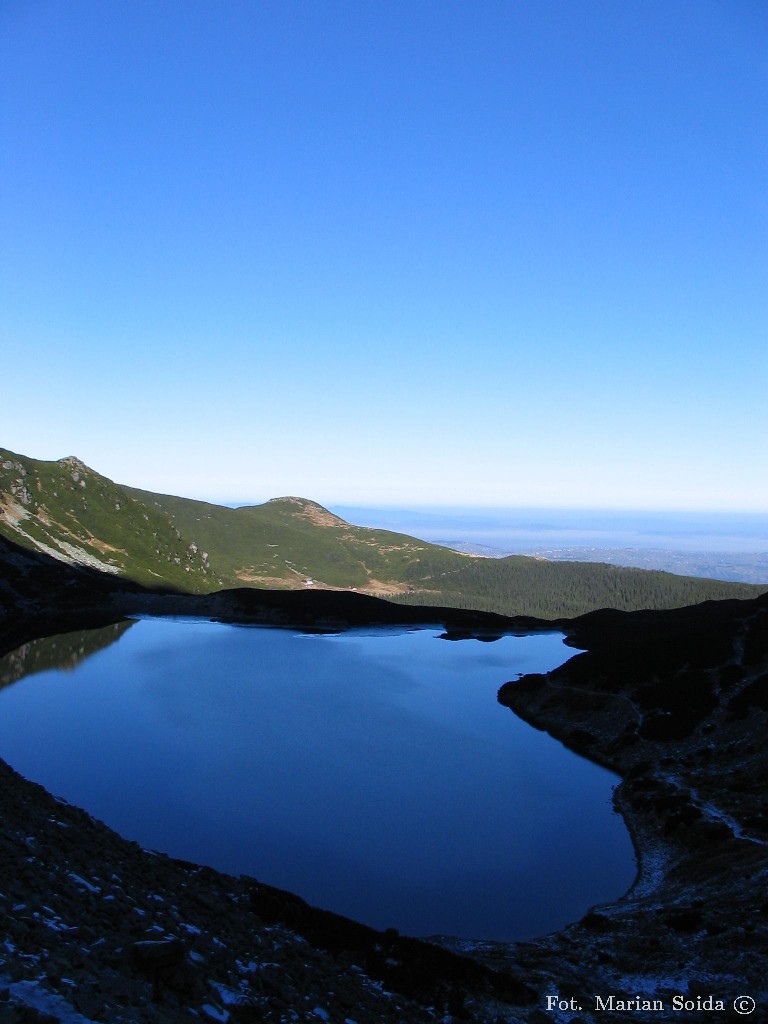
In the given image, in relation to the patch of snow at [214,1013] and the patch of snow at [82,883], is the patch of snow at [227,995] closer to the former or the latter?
the patch of snow at [214,1013]

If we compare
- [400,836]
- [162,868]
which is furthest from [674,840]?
[162,868]

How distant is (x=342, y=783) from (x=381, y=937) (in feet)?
95.5

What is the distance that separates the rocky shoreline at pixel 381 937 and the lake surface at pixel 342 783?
486 cm

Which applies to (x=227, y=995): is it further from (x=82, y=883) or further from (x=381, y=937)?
(x=381, y=937)

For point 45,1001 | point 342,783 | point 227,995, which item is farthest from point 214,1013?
point 342,783

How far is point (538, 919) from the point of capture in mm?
41312

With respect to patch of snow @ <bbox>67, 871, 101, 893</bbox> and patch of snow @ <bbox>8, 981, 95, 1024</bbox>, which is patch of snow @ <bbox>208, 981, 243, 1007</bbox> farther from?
patch of snow @ <bbox>67, 871, 101, 893</bbox>

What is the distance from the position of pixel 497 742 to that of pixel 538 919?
3920cm

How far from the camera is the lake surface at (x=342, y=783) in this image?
43938 mm

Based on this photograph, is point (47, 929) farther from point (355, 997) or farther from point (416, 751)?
point (416, 751)

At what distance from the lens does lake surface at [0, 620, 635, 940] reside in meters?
43.9

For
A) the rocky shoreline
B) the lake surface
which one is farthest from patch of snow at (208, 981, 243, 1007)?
the lake surface

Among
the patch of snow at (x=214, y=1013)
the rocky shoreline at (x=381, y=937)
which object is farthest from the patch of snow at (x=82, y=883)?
the patch of snow at (x=214, y=1013)

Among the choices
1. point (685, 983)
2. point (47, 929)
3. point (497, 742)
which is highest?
point (47, 929)
